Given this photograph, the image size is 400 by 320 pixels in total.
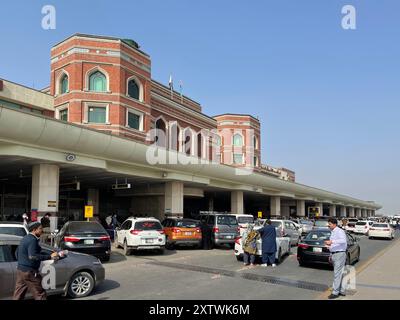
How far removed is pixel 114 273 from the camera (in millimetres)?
13227

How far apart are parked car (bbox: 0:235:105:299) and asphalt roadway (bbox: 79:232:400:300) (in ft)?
1.22

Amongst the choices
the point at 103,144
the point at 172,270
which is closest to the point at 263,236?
the point at 172,270

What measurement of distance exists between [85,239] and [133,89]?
2660cm

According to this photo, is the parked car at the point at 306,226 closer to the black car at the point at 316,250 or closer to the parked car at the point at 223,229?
the parked car at the point at 223,229

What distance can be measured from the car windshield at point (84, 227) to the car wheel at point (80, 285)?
6069 mm

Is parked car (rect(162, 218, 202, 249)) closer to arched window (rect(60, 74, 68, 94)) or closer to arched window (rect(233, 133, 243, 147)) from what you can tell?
arched window (rect(60, 74, 68, 94))

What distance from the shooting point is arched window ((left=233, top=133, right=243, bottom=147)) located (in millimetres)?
64438

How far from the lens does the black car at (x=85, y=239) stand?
49.1ft

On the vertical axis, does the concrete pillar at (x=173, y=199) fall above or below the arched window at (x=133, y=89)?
below

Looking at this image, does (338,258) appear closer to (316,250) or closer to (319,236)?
(316,250)

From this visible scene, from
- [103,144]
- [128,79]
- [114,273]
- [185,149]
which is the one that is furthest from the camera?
[185,149]

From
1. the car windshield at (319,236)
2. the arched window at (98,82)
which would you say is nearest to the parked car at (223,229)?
the car windshield at (319,236)

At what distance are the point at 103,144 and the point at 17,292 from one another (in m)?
15.3
